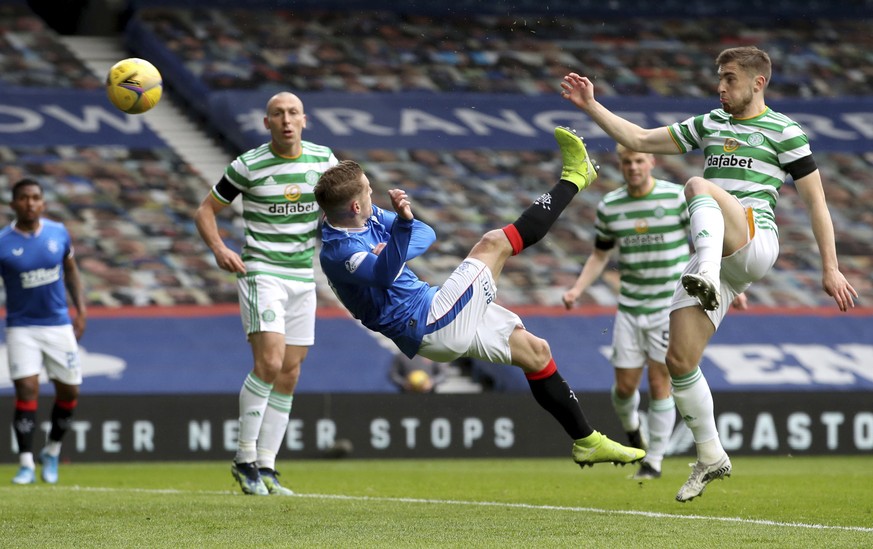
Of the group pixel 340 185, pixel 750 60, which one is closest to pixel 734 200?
pixel 750 60

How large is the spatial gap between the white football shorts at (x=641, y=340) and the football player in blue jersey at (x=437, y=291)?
3353mm

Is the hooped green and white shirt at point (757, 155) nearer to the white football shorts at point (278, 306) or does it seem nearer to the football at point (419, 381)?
the white football shorts at point (278, 306)

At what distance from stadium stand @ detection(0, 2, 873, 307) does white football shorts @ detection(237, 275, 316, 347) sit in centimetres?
800

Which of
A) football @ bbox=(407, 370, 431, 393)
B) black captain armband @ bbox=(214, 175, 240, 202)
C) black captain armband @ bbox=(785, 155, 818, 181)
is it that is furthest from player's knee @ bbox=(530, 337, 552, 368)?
football @ bbox=(407, 370, 431, 393)

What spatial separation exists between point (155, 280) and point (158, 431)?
149 inches

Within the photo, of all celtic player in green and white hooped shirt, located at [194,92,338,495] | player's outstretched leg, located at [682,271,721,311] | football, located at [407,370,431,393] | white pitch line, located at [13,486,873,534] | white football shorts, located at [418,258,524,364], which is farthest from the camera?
football, located at [407,370,431,393]

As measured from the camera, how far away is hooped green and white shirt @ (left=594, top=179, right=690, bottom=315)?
10.6 m

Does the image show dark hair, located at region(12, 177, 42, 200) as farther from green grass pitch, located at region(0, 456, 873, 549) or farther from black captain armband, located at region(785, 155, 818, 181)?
black captain armband, located at region(785, 155, 818, 181)

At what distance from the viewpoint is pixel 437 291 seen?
7086mm

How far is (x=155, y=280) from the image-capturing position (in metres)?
17.1

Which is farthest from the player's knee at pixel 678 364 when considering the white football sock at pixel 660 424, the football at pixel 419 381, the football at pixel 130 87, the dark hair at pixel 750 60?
the football at pixel 419 381

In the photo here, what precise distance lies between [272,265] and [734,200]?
3160 mm

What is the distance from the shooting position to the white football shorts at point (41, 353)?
35.7 ft

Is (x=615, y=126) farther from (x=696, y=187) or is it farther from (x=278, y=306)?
(x=278, y=306)
